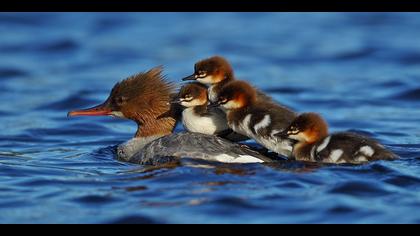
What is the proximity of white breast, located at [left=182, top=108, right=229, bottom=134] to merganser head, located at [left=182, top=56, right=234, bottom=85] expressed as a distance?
0.92 feet

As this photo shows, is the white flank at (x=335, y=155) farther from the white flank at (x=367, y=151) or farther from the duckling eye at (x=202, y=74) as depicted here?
the duckling eye at (x=202, y=74)

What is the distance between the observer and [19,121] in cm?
1063

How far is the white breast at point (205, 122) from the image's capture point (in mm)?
7723

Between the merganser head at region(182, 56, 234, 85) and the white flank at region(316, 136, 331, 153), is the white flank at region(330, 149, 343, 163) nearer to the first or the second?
the white flank at region(316, 136, 331, 153)

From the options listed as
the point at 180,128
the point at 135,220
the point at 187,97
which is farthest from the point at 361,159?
the point at 180,128

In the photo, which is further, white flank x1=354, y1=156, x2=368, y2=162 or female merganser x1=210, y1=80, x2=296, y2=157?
female merganser x1=210, y1=80, x2=296, y2=157

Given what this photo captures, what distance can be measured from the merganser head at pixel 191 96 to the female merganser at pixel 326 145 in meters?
0.90

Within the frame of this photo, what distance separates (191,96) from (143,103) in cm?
66

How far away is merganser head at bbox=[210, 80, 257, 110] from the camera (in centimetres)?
733

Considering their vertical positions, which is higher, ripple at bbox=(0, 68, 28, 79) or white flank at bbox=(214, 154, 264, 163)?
ripple at bbox=(0, 68, 28, 79)

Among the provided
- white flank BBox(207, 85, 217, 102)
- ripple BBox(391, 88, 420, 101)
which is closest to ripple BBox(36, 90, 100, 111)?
ripple BBox(391, 88, 420, 101)

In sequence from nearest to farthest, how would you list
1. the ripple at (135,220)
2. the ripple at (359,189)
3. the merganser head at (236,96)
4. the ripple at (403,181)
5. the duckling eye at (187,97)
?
the ripple at (135,220), the ripple at (359,189), the ripple at (403,181), the merganser head at (236,96), the duckling eye at (187,97)

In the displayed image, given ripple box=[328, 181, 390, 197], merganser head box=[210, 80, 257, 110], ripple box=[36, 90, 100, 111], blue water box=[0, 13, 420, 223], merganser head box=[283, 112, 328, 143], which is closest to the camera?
blue water box=[0, 13, 420, 223]

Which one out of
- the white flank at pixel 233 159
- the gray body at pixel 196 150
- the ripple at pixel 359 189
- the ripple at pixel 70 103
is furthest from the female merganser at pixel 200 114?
the ripple at pixel 70 103
